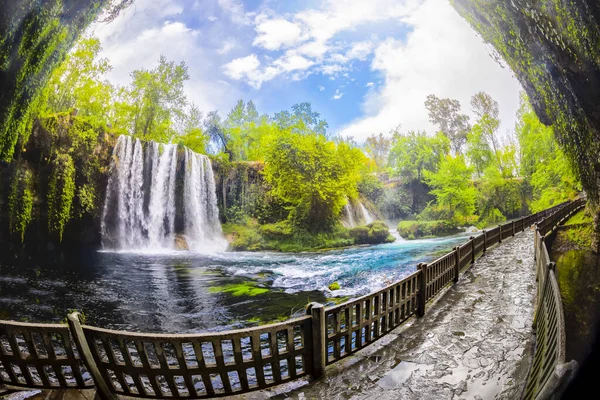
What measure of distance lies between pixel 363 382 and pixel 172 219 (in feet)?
57.9

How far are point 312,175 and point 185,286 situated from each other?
11.4 metres

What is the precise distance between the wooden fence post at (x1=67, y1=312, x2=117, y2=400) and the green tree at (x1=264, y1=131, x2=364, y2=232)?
54.9ft

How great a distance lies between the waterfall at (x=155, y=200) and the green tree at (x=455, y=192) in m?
17.6

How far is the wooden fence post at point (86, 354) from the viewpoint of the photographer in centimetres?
282

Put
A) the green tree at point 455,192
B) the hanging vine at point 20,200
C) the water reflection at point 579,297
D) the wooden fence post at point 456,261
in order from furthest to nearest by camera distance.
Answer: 1. the green tree at point 455,192
2. the hanging vine at point 20,200
3. the wooden fence post at point 456,261
4. the water reflection at point 579,297

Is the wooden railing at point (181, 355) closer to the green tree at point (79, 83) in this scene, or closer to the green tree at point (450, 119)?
the green tree at point (79, 83)

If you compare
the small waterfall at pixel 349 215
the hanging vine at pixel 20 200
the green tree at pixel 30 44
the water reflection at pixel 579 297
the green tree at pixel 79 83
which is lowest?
the water reflection at pixel 579 297

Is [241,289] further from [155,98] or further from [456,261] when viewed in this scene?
[155,98]

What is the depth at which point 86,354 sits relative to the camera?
2893 mm

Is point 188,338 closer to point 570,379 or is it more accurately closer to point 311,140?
point 570,379

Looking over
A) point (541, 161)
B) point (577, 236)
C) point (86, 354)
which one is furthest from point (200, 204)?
point (541, 161)

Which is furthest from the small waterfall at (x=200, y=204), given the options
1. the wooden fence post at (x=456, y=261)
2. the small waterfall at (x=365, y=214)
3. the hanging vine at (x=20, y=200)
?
the wooden fence post at (x=456, y=261)

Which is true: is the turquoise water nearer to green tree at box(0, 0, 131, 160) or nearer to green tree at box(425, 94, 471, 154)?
green tree at box(0, 0, 131, 160)

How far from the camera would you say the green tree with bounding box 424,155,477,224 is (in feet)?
77.6
